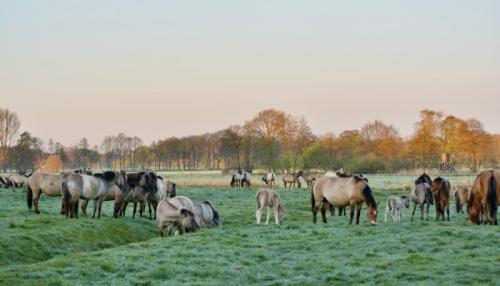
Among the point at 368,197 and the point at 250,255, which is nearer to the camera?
the point at 250,255

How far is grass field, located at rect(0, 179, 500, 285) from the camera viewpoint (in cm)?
1234

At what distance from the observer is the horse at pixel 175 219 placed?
20266 millimetres

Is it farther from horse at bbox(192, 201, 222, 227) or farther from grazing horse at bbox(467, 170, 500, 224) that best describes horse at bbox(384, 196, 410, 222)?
horse at bbox(192, 201, 222, 227)

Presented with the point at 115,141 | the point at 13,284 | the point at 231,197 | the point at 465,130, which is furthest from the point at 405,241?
the point at 115,141

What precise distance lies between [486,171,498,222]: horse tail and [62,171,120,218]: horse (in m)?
15.0

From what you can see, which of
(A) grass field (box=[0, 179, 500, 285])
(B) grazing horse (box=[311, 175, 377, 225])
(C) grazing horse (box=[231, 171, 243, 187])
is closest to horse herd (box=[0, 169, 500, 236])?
(B) grazing horse (box=[311, 175, 377, 225])

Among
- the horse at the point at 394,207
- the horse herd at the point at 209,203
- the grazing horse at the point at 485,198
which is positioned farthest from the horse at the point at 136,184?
the grazing horse at the point at 485,198

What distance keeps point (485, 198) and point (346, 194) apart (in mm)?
4935

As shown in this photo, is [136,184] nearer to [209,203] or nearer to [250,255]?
[209,203]

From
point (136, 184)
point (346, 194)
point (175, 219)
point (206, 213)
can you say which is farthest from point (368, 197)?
point (136, 184)

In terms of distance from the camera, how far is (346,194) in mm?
22641

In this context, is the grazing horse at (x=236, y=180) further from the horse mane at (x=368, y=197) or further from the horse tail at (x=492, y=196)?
the horse tail at (x=492, y=196)

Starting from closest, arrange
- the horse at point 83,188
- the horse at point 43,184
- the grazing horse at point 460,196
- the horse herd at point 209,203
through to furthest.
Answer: the horse herd at point 209,203 → the horse at point 83,188 → the horse at point 43,184 → the grazing horse at point 460,196

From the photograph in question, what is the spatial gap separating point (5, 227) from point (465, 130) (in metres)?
80.5
